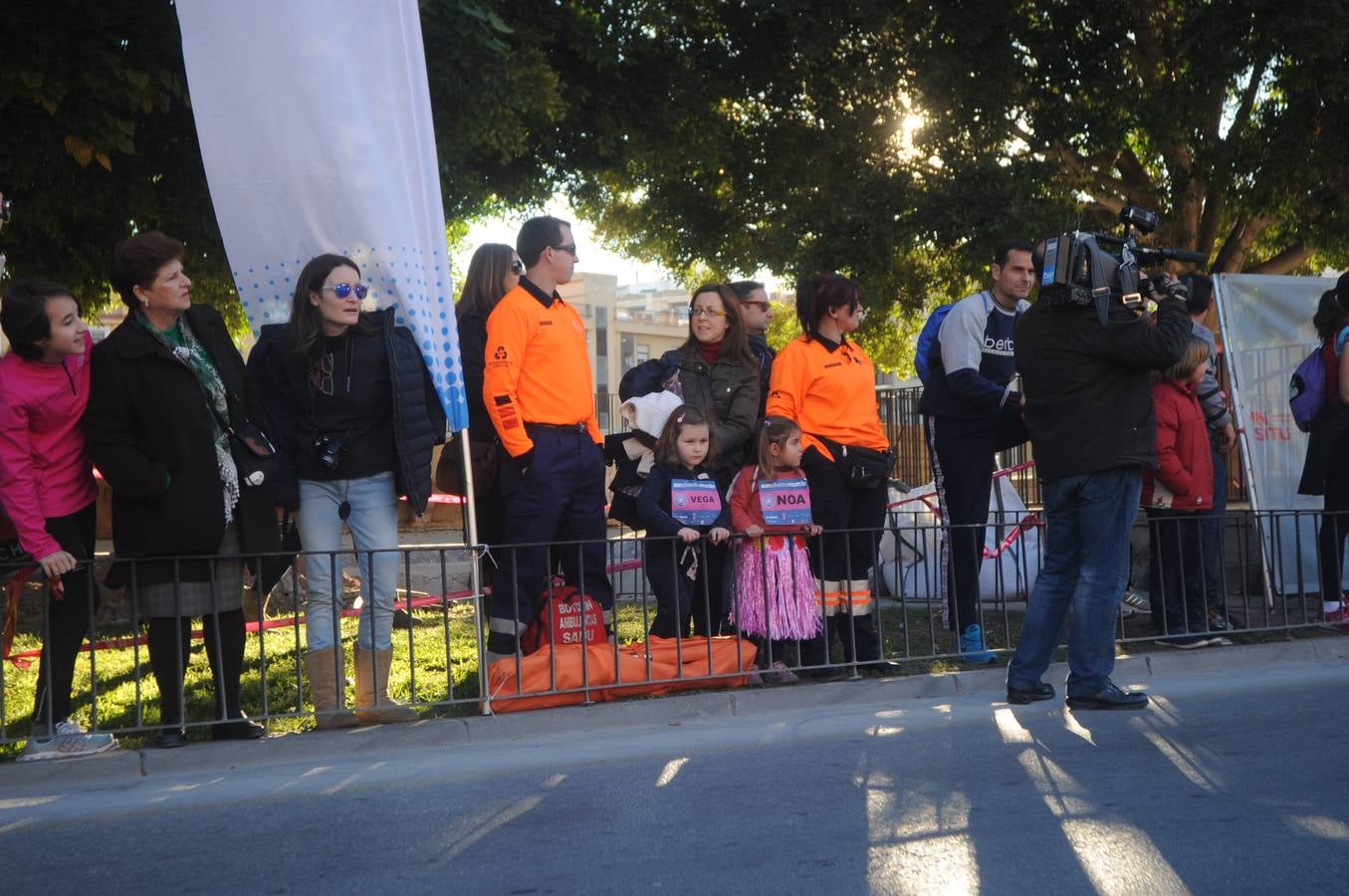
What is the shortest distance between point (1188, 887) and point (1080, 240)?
127 inches

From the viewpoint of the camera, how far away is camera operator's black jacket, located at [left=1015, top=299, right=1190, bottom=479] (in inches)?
256

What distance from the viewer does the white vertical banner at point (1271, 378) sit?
1036 centimetres

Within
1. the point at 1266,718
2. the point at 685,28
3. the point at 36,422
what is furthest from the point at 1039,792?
the point at 685,28

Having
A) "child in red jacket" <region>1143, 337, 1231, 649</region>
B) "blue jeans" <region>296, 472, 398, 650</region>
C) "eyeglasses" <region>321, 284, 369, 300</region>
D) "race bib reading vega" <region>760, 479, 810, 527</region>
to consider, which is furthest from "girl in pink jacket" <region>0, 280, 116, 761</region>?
"child in red jacket" <region>1143, 337, 1231, 649</region>

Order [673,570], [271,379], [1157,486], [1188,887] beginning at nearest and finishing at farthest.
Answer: [1188,887] → [271,379] → [673,570] → [1157,486]

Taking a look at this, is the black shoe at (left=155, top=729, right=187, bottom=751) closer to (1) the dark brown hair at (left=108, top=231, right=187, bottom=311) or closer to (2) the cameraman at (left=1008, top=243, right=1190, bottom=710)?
(1) the dark brown hair at (left=108, top=231, right=187, bottom=311)

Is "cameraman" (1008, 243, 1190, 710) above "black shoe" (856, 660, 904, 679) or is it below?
above

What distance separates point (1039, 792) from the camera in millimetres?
5141

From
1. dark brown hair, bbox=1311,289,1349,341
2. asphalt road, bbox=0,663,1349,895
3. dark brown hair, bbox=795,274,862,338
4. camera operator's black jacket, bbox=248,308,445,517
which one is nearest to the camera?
asphalt road, bbox=0,663,1349,895

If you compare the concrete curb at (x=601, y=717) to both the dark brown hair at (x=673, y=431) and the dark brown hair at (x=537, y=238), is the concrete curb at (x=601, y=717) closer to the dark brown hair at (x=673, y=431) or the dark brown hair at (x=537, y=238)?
the dark brown hair at (x=673, y=431)

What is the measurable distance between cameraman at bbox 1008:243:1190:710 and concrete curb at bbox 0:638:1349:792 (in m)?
0.74

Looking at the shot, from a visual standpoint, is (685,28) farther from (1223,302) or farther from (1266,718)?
(1266,718)

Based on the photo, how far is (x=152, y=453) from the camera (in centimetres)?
647

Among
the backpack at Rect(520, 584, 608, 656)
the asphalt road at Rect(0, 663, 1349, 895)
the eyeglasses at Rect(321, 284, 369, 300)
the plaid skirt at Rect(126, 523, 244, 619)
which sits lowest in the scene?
the asphalt road at Rect(0, 663, 1349, 895)
